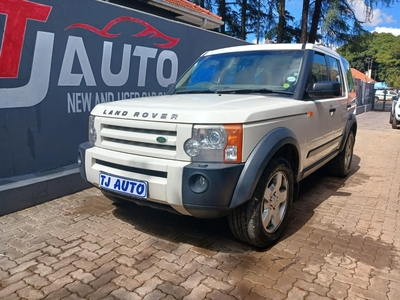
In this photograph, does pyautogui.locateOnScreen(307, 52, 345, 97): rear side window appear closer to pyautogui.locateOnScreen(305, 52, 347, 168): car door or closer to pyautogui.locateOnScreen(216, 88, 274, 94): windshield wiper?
pyautogui.locateOnScreen(305, 52, 347, 168): car door

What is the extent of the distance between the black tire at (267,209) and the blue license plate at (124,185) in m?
0.79

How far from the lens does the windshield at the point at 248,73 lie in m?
3.74

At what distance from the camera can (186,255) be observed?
120 inches

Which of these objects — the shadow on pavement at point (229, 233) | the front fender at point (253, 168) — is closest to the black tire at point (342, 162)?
the shadow on pavement at point (229, 233)

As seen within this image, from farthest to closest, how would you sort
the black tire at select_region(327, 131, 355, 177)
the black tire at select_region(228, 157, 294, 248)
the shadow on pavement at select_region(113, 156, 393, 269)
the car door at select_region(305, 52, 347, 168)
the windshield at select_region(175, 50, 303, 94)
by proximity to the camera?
the black tire at select_region(327, 131, 355, 177) → the car door at select_region(305, 52, 347, 168) → the windshield at select_region(175, 50, 303, 94) → the shadow on pavement at select_region(113, 156, 393, 269) → the black tire at select_region(228, 157, 294, 248)

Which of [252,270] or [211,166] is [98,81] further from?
[252,270]

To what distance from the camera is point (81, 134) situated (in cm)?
512

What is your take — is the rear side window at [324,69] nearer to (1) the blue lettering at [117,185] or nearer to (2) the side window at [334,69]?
(2) the side window at [334,69]

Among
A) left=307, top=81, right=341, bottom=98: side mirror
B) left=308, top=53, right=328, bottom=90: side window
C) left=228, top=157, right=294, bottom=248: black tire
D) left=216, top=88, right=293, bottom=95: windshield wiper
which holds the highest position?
left=308, top=53, right=328, bottom=90: side window

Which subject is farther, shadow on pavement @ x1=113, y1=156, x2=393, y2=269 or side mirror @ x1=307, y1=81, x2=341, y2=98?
side mirror @ x1=307, y1=81, x2=341, y2=98

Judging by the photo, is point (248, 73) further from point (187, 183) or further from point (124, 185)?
point (124, 185)

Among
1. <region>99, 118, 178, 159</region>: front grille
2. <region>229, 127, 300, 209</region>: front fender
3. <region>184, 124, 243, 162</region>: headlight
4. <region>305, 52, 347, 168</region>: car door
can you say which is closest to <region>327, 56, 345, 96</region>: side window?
<region>305, 52, 347, 168</region>: car door

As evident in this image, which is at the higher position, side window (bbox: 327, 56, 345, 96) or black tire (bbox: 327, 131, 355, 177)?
side window (bbox: 327, 56, 345, 96)

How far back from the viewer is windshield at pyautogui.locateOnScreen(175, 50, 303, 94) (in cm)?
374
